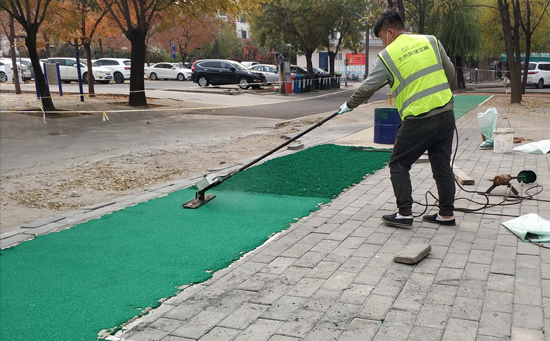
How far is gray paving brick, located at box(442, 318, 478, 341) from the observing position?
2.72 metres

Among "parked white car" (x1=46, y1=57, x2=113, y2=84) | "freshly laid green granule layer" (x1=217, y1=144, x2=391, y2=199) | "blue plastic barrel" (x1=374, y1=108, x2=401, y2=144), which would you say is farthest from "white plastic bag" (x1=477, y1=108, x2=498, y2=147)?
"parked white car" (x1=46, y1=57, x2=113, y2=84)

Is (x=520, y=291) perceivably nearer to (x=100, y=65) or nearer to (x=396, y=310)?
(x=396, y=310)

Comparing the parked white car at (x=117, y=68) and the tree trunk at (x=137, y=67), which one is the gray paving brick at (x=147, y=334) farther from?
the parked white car at (x=117, y=68)

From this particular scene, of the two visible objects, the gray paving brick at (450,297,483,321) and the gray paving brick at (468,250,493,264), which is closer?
the gray paving brick at (450,297,483,321)

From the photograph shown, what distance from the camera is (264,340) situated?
2.76 meters

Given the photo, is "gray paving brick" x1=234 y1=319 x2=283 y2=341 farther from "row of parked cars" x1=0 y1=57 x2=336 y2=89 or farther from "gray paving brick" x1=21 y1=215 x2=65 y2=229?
"row of parked cars" x1=0 y1=57 x2=336 y2=89

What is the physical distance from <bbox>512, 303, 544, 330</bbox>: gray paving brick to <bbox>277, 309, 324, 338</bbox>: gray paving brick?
1.09 meters

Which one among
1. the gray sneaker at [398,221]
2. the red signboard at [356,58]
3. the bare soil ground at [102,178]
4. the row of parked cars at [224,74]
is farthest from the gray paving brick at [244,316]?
the red signboard at [356,58]

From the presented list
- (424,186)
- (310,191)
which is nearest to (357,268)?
(310,191)

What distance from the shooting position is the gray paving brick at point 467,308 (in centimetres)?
295

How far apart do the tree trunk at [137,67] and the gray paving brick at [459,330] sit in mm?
16993

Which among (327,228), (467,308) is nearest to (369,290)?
(467,308)

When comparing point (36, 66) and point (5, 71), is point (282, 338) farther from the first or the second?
point (5, 71)

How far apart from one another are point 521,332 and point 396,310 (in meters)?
0.67
